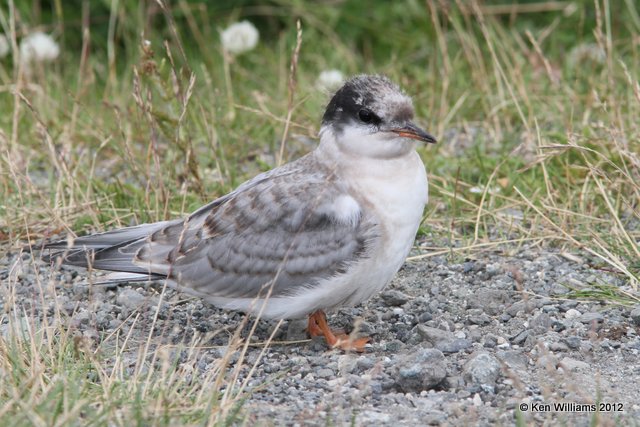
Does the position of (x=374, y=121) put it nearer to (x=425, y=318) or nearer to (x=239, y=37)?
(x=425, y=318)

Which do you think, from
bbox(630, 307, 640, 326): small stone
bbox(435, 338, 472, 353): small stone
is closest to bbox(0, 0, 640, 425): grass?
bbox(630, 307, 640, 326): small stone

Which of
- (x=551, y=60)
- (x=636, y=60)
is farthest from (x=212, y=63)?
(x=636, y=60)

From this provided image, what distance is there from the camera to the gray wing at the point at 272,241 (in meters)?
4.09

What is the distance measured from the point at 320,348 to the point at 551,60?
3568 mm

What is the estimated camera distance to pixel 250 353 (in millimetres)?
4109

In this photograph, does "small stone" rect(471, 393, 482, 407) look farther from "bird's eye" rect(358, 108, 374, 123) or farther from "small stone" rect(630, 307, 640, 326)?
"bird's eye" rect(358, 108, 374, 123)

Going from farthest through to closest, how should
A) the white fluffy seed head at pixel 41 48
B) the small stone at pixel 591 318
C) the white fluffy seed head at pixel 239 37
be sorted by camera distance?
the white fluffy seed head at pixel 41 48, the white fluffy seed head at pixel 239 37, the small stone at pixel 591 318

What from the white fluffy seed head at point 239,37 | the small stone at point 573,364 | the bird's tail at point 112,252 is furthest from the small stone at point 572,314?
the white fluffy seed head at point 239,37

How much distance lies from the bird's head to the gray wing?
0.19 metres

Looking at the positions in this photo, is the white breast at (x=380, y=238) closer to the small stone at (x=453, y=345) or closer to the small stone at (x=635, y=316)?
the small stone at (x=453, y=345)

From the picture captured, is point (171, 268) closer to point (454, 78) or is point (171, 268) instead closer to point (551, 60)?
point (454, 78)

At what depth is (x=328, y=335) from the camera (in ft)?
13.8

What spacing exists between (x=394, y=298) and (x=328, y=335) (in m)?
0.46

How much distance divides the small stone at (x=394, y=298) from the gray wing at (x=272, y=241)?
547 millimetres
